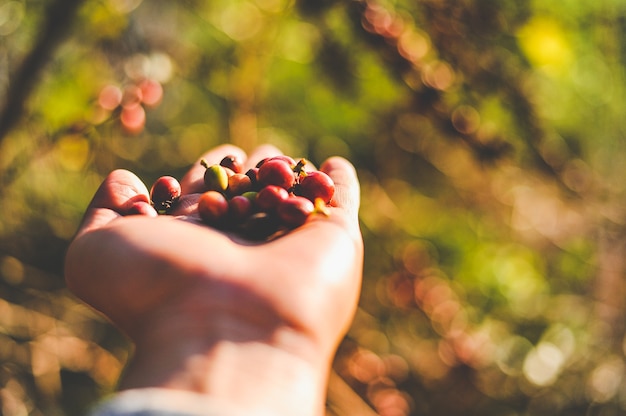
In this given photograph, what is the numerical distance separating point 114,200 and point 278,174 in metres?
0.47

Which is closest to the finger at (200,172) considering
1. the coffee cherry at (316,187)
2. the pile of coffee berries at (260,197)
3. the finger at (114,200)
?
the pile of coffee berries at (260,197)

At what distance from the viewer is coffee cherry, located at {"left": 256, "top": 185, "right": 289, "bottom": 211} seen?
1.63m

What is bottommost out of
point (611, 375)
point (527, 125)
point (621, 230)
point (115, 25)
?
point (611, 375)

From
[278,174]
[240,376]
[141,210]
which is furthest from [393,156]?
[240,376]

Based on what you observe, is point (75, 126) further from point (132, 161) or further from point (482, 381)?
point (482, 381)

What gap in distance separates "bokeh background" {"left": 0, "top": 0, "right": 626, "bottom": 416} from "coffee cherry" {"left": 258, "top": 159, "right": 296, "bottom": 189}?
1.00 metres

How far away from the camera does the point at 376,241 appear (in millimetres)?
3658

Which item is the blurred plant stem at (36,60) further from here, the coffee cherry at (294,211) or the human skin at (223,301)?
the coffee cherry at (294,211)

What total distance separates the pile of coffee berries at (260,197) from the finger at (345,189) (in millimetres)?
69

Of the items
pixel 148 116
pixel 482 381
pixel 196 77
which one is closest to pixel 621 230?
pixel 482 381

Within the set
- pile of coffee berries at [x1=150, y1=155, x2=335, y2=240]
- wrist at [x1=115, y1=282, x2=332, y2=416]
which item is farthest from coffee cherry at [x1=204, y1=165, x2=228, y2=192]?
wrist at [x1=115, y1=282, x2=332, y2=416]

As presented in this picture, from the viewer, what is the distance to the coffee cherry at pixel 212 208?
159 centimetres

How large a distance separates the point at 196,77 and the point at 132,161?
27.6 inches

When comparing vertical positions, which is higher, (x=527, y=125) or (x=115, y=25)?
(x=527, y=125)
